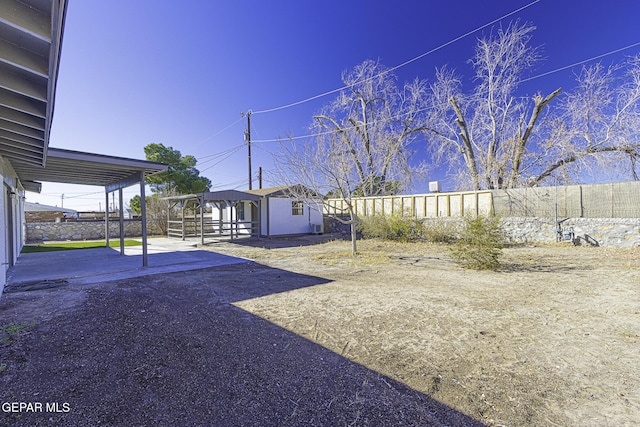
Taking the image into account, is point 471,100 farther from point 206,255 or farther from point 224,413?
point 224,413

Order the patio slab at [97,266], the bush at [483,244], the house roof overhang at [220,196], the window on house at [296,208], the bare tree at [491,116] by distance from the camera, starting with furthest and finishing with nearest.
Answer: the window on house at [296,208] → the bare tree at [491,116] → the house roof overhang at [220,196] → the bush at [483,244] → the patio slab at [97,266]

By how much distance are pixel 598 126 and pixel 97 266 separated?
20206mm

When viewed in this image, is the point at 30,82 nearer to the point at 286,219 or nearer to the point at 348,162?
the point at 348,162

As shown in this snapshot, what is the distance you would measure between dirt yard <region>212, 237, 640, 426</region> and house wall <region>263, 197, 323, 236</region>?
9135 millimetres

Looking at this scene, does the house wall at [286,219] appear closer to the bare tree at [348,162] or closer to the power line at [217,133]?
the bare tree at [348,162]

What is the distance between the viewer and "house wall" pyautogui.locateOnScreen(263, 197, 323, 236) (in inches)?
601

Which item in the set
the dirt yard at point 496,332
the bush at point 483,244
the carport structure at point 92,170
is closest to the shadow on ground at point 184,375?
the dirt yard at point 496,332

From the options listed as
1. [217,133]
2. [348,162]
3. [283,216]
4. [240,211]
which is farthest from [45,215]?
[348,162]

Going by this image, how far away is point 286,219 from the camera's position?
52.3 feet

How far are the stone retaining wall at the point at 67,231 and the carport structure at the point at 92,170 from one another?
6029 mm

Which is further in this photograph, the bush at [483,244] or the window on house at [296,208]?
the window on house at [296,208]

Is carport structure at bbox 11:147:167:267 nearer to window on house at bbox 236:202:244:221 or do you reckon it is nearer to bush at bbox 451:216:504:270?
window on house at bbox 236:202:244:221

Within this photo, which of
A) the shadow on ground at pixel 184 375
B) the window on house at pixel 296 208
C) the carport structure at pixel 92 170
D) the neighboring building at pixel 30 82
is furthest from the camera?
the window on house at pixel 296 208

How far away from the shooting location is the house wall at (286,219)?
50.1ft
